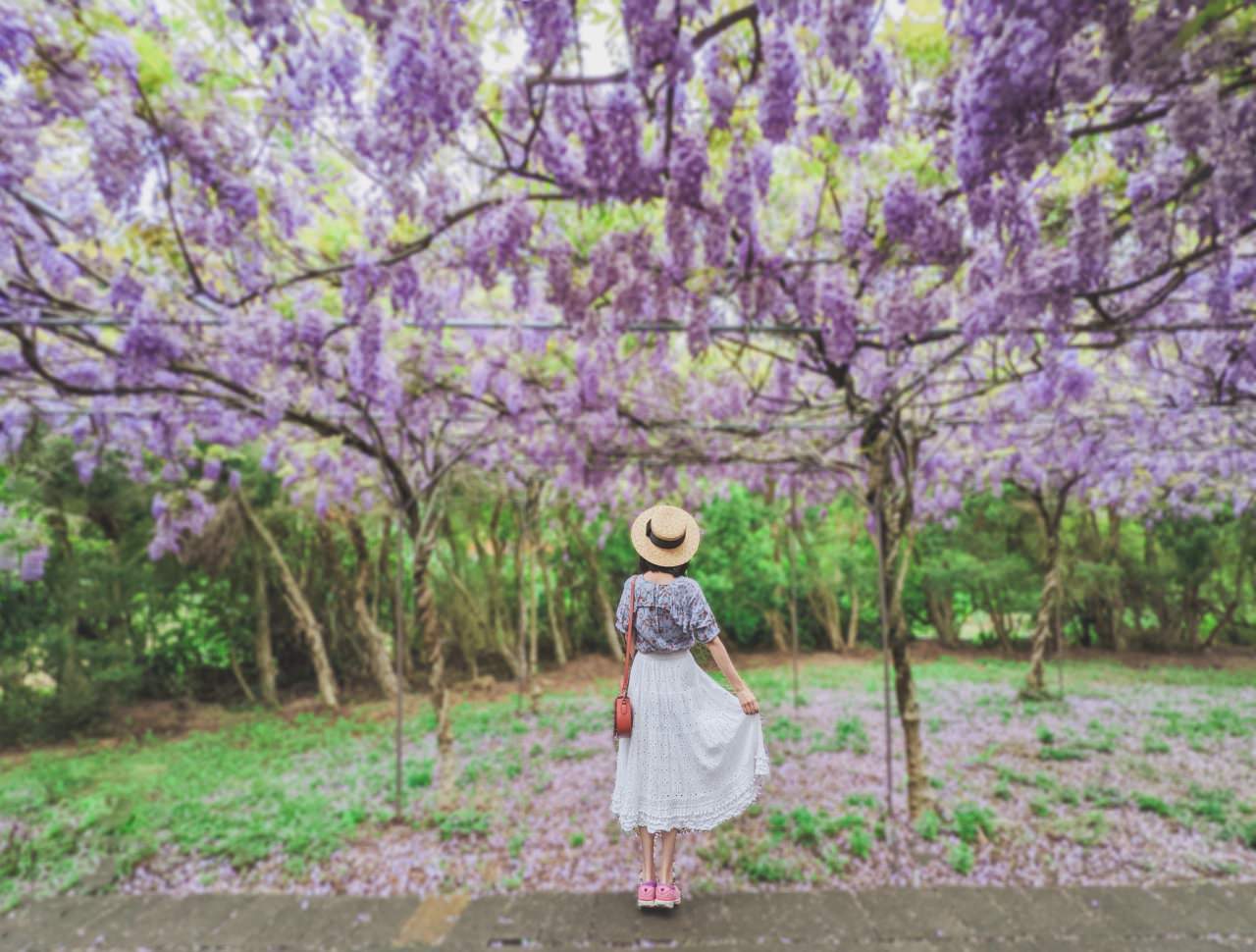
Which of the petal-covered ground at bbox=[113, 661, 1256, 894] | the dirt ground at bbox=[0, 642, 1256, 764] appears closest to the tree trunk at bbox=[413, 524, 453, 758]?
the petal-covered ground at bbox=[113, 661, 1256, 894]

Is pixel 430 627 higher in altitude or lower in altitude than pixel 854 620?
higher

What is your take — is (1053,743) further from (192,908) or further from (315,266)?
(315,266)

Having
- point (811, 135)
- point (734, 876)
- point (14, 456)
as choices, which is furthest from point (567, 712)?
point (811, 135)

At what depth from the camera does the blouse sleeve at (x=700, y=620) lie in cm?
103

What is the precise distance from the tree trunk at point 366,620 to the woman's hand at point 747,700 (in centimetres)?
830

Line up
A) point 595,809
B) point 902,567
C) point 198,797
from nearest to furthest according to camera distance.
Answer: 1. point 902,567
2. point 595,809
3. point 198,797

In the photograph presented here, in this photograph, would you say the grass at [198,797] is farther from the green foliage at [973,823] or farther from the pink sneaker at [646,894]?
the pink sneaker at [646,894]

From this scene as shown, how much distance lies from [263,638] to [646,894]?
9.37 m

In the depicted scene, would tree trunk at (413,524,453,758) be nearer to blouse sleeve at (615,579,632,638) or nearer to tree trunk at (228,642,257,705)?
blouse sleeve at (615,579,632,638)

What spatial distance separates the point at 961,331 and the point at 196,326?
4396mm

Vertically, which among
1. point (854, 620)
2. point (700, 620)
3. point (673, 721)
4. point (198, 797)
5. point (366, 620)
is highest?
point (700, 620)

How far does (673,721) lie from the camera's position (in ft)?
3.43

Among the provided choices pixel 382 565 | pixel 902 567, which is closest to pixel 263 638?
pixel 382 565

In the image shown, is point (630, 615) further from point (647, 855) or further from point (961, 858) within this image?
point (961, 858)
